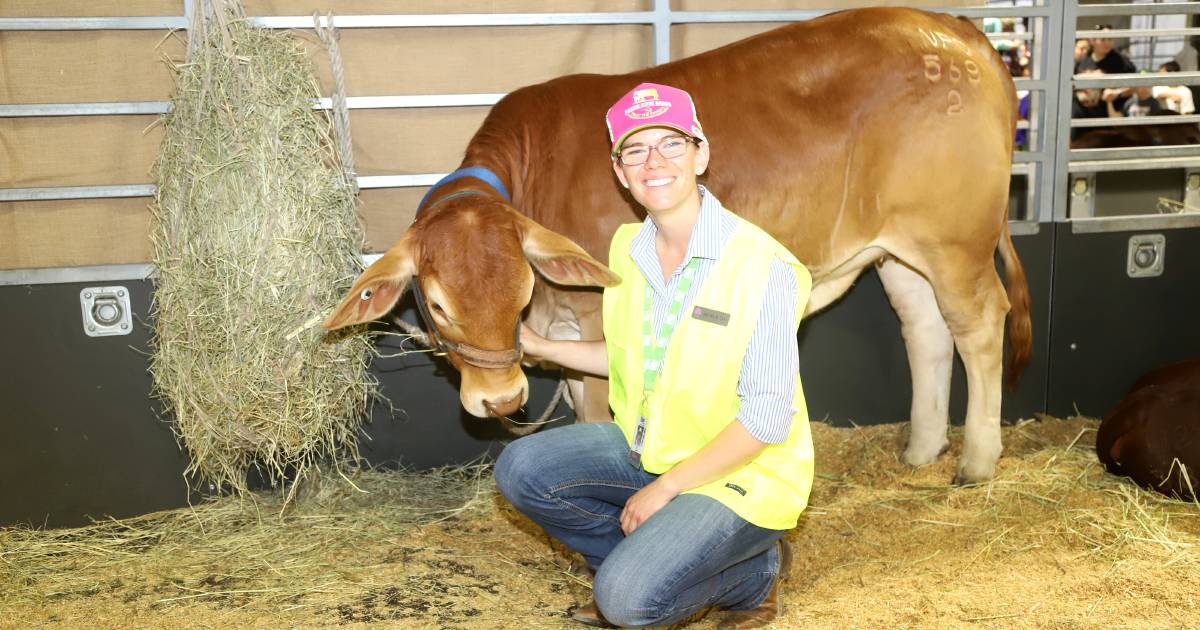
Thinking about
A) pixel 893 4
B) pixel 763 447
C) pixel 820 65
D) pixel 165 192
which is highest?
pixel 893 4

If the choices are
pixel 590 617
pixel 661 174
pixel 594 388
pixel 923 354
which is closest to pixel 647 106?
pixel 661 174

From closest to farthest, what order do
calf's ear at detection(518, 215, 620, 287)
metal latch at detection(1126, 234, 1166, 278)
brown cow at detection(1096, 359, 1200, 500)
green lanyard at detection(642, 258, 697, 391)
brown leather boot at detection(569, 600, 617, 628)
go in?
green lanyard at detection(642, 258, 697, 391)
brown leather boot at detection(569, 600, 617, 628)
calf's ear at detection(518, 215, 620, 287)
brown cow at detection(1096, 359, 1200, 500)
metal latch at detection(1126, 234, 1166, 278)

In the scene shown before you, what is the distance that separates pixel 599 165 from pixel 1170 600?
2574 mm

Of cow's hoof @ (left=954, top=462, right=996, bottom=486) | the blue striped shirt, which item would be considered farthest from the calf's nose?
cow's hoof @ (left=954, top=462, right=996, bottom=486)

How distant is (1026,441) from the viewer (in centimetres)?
512

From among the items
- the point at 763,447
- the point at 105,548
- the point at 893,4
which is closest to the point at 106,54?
the point at 105,548

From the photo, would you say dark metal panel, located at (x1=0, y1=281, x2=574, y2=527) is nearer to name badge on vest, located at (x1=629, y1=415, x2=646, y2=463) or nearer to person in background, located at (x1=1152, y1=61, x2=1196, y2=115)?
name badge on vest, located at (x1=629, y1=415, x2=646, y2=463)

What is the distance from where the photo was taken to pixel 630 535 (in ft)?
9.17

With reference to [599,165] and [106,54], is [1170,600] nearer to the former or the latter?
[599,165]

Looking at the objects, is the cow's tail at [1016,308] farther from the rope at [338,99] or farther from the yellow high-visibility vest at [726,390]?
the rope at [338,99]

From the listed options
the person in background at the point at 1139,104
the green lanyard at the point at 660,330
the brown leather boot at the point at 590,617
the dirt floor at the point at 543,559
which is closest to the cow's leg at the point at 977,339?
the dirt floor at the point at 543,559

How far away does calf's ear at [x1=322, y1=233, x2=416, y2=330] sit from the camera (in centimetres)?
333

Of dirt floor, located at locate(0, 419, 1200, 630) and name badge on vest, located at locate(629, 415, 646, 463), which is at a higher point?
name badge on vest, located at locate(629, 415, 646, 463)

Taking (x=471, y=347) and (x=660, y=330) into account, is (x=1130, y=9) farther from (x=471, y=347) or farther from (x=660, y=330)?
(x=471, y=347)
